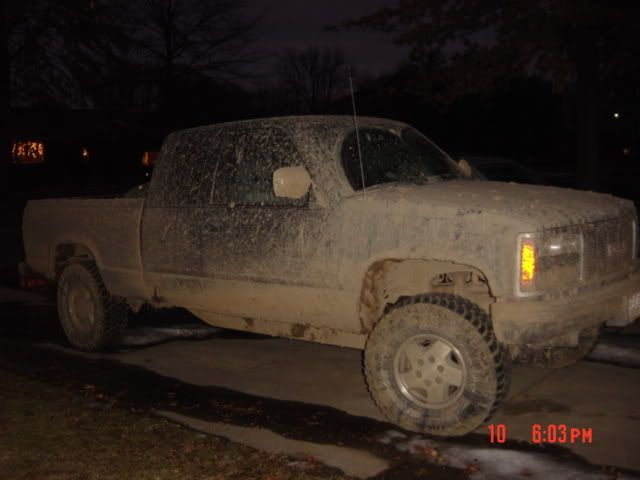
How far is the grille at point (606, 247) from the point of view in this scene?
5.12 meters

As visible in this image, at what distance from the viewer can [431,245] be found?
498 centimetres

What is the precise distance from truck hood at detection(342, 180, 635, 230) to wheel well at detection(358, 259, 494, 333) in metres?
0.45

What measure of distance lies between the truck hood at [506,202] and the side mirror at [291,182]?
0.37 meters

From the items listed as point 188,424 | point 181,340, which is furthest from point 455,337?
point 181,340

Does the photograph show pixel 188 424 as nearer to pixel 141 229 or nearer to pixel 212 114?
pixel 141 229

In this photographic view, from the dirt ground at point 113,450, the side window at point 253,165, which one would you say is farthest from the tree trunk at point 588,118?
the dirt ground at point 113,450

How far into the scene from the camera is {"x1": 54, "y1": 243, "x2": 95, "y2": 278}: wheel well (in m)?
7.83

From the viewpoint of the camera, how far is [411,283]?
545 cm

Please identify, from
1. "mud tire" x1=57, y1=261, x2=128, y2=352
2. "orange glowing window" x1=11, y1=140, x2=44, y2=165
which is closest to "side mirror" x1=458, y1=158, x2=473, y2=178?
"mud tire" x1=57, y1=261, x2=128, y2=352

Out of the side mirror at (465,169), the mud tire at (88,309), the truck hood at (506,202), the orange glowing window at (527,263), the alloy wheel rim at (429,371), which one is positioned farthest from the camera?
the mud tire at (88,309)

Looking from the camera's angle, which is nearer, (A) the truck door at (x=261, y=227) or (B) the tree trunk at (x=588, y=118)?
(A) the truck door at (x=261, y=227)

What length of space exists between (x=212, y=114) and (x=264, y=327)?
34031 mm

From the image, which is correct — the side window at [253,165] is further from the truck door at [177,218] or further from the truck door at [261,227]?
the truck door at [177,218]

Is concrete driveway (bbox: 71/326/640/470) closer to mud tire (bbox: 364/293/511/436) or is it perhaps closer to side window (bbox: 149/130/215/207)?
mud tire (bbox: 364/293/511/436)
